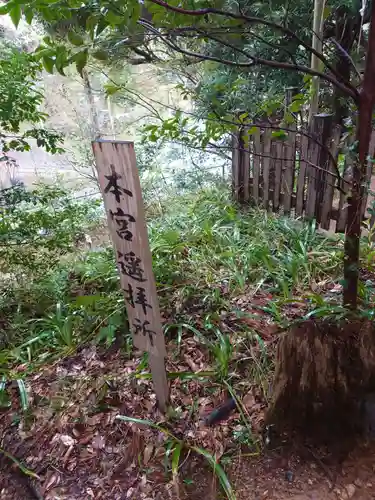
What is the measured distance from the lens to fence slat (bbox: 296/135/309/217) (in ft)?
12.7

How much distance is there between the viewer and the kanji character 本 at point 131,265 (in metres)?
1.69

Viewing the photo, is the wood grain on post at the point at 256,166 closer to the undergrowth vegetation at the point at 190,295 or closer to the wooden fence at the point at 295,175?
the wooden fence at the point at 295,175

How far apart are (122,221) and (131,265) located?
0.78ft

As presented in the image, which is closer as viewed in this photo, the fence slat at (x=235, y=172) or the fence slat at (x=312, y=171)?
the fence slat at (x=312, y=171)

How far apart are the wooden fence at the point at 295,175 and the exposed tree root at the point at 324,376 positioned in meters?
2.13

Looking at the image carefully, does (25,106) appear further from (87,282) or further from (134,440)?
(134,440)

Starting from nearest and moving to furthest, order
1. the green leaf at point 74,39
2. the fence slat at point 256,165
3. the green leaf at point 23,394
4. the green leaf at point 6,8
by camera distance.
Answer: the green leaf at point 6,8 < the green leaf at point 74,39 < the green leaf at point 23,394 < the fence slat at point 256,165

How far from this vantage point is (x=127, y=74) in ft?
23.1

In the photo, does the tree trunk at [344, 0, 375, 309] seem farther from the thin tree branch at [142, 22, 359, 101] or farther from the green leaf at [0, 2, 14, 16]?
the green leaf at [0, 2, 14, 16]

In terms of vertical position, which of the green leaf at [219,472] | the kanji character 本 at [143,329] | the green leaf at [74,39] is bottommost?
the green leaf at [219,472]

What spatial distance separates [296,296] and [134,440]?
1.65 m

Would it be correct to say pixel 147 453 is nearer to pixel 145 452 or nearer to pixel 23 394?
pixel 145 452

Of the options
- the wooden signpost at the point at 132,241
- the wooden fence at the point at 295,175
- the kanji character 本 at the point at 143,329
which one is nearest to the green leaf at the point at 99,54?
the wooden signpost at the point at 132,241

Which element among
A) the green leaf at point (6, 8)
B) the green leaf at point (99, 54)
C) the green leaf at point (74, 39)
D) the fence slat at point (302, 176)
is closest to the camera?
the green leaf at point (6, 8)
